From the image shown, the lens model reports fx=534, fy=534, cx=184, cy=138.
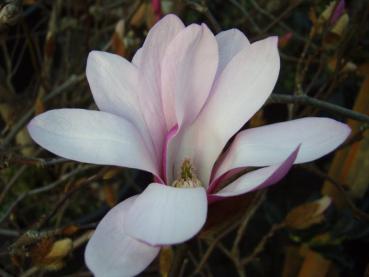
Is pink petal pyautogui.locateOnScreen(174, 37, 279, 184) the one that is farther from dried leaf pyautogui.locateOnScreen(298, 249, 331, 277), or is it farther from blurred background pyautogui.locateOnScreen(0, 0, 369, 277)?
dried leaf pyautogui.locateOnScreen(298, 249, 331, 277)

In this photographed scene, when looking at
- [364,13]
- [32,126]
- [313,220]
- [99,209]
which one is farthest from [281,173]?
[99,209]

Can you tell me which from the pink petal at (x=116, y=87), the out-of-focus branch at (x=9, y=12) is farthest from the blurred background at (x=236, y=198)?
the pink petal at (x=116, y=87)

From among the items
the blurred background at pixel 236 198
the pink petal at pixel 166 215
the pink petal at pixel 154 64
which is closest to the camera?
the pink petal at pixel 166 215

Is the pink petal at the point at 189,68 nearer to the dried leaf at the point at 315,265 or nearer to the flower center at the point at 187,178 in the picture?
the flower center at the point at 187,178

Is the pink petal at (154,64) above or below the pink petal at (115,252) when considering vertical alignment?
above

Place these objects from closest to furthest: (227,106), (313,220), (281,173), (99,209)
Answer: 1. (281,173)
2. (227,106)
3. (313,220)
4. (99,209)

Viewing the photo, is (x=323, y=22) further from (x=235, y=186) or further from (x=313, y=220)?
(x=235, y=186)
